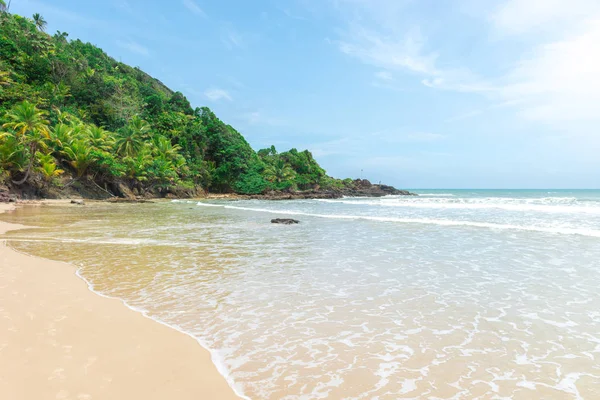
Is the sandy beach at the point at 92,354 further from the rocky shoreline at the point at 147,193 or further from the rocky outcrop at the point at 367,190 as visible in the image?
the rocky outcrop at the point at 367,190

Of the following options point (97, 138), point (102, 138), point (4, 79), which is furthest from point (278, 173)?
point (4, 79)

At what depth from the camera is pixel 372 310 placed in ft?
16.3

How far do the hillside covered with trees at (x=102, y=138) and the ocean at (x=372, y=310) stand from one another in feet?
97.4

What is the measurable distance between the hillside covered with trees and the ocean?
97.4 feet

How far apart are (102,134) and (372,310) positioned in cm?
4583

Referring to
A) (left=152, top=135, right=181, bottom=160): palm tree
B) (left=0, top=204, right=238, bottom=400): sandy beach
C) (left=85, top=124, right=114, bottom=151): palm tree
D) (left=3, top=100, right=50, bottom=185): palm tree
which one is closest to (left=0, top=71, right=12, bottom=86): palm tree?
(left=85, top=124, right=114, bottom=151): palm tree

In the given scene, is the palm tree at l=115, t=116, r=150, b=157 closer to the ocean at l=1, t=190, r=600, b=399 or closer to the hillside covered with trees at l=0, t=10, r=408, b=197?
the hillside covered with trees at l=0, t=10, r=408, b=197

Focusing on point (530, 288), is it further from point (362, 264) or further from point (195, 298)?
point (195, 298)

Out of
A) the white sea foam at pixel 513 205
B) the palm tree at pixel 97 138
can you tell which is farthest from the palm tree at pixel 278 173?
the palm tree at pixel 97 138

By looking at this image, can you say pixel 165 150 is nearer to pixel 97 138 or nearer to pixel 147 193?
pixel 147 193

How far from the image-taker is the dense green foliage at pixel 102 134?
34.6m

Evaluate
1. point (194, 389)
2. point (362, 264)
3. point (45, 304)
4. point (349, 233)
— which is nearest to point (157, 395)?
point (194, 389)

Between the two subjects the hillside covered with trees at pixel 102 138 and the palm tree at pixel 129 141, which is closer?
the hillside covered with trees at pixel 102 138

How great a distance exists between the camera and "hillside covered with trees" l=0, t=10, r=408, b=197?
34500 millimetres
